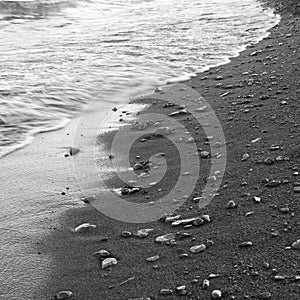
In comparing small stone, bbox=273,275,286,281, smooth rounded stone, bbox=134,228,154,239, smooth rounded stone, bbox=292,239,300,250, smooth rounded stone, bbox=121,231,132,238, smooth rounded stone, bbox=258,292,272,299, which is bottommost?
smooth rounded stone, bbox=121,231,132,238

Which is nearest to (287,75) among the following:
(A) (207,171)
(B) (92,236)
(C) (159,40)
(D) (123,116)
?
(D) (123,116)

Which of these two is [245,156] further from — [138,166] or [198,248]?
[198,248]

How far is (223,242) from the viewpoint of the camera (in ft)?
10.4

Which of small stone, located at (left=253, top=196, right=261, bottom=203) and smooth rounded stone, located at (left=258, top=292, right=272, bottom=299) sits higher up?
small stone, located at (left=253, top=196, right=261, bottom=203)

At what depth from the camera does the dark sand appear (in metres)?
2.79

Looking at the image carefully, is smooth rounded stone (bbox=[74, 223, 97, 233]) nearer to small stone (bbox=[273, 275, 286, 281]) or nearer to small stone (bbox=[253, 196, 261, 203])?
small stone (bbox=[253, 196, 261, 203])

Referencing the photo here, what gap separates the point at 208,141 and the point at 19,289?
8.57 feet

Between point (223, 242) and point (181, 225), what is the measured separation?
0.43 m

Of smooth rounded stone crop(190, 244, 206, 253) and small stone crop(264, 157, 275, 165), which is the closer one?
smooth rounded stone crop(190, 244, 206, 253)

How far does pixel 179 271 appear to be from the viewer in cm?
297

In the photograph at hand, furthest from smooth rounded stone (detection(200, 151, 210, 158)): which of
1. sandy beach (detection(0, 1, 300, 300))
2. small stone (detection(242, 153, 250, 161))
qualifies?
small stone (detection(242, 153, 250, 161))

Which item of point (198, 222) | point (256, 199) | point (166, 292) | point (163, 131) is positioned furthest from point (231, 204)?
point (163, 131)

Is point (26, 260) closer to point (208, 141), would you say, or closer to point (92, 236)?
point (92, 236)

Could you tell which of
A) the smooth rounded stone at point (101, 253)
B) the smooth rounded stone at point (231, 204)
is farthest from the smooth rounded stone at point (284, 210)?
the smooth rounded stone at point (101, 253)
